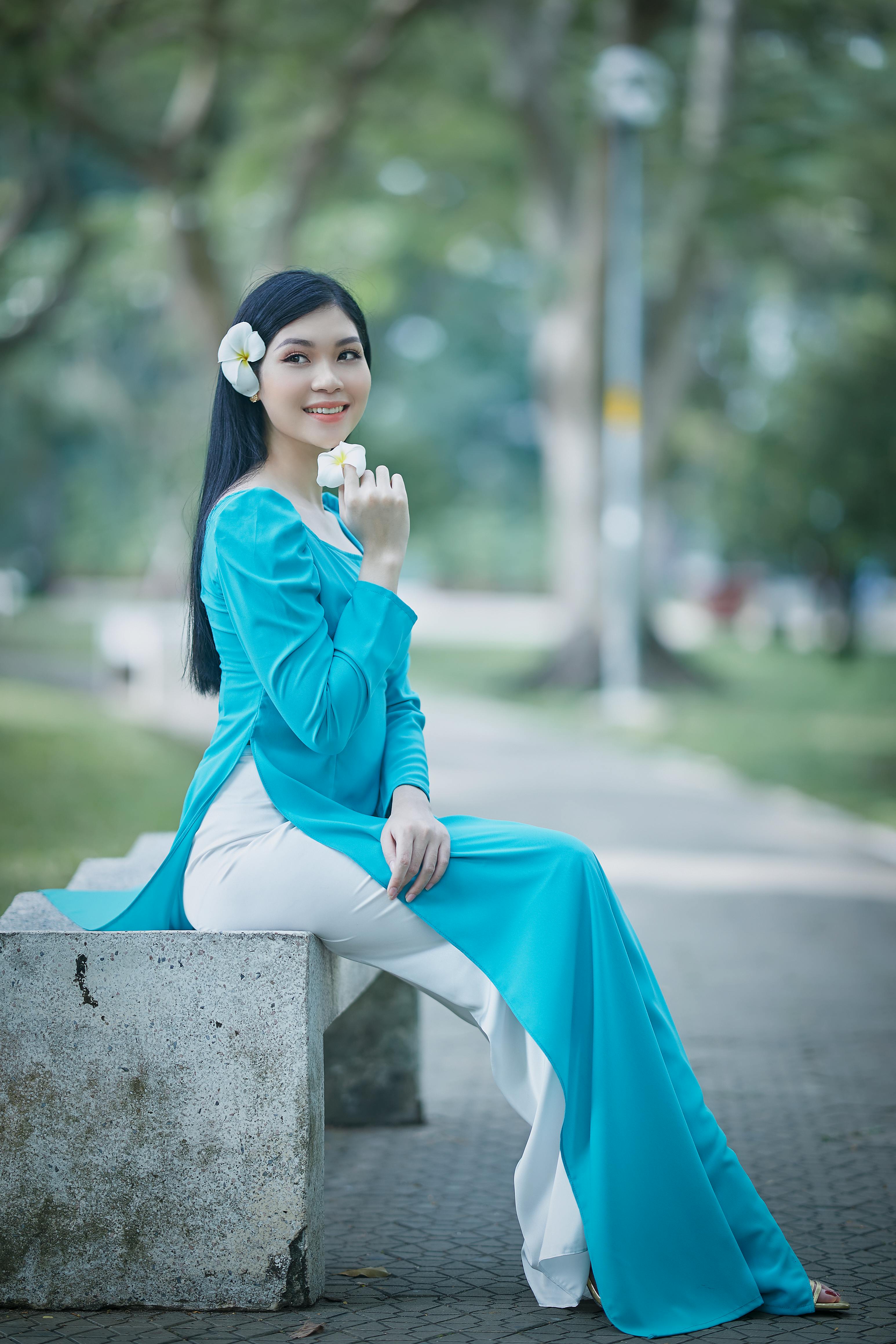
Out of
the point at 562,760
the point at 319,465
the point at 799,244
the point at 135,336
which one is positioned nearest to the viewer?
the point at 319,465

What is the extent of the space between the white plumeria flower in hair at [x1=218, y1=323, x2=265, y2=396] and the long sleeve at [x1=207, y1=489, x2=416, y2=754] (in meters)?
0.31

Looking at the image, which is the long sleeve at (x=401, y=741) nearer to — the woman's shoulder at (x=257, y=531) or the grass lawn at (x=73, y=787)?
the woman's shoulder at (x=257, y=531)

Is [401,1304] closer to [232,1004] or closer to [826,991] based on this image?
[232,1004]

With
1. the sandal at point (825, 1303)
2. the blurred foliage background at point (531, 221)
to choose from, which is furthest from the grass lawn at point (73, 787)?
the sandal at point (825, 1303)

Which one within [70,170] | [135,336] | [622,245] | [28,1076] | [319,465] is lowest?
[28,1076]

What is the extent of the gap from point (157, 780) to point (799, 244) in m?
23.8

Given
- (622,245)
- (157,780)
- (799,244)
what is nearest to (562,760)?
(157,780)

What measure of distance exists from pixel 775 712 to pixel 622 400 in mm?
4280

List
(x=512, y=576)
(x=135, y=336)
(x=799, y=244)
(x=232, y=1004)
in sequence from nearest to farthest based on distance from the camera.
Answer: (x=232, y=1004) < (x=799, y=244) < (x=135, y=336) < (x=512, y=576)

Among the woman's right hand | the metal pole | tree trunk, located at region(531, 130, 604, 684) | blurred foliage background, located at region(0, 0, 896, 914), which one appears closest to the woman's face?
the woman's right hand

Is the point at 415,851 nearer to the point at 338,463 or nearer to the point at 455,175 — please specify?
the point at 338,463

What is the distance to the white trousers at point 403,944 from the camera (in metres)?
3.09

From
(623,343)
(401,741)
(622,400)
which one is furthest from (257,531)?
(623,343)

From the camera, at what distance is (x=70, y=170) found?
25109mm
